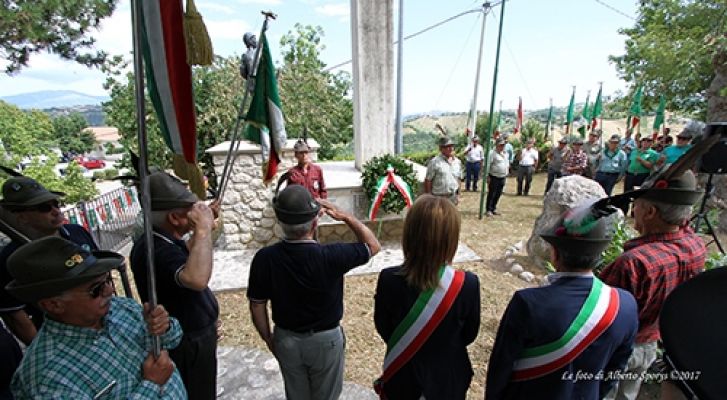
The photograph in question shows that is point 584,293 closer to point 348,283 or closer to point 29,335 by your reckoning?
point 29,335

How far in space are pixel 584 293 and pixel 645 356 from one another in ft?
3.96

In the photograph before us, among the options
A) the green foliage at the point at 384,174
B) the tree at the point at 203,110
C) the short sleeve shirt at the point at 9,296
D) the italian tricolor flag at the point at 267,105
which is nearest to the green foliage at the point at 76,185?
the tree at the point at 203,110

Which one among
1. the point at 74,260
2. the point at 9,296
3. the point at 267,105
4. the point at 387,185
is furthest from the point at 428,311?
the point at 387,185

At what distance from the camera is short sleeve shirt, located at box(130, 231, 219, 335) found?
1.93 m

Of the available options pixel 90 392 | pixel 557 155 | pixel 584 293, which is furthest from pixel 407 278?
pixel 557 155

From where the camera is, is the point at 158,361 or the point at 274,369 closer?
the point at 158,361

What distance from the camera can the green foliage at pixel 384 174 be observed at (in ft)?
19.6

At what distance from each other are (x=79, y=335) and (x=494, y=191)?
27.8ft

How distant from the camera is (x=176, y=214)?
6.66 feet

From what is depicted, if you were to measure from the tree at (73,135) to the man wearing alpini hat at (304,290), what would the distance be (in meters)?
58.9

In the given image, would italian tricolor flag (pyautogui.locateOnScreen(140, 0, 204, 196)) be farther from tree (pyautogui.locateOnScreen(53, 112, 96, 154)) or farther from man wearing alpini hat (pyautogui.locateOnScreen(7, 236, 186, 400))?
A: tree (pyautogui.locateOnScreen(53, 112, 96, 154))

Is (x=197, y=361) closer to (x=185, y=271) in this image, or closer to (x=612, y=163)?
(x=185, y=271)

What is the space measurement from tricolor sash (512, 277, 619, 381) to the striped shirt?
1.59 meters

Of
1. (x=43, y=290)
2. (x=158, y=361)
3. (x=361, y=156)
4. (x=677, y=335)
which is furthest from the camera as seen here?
(x=361, y=156)
